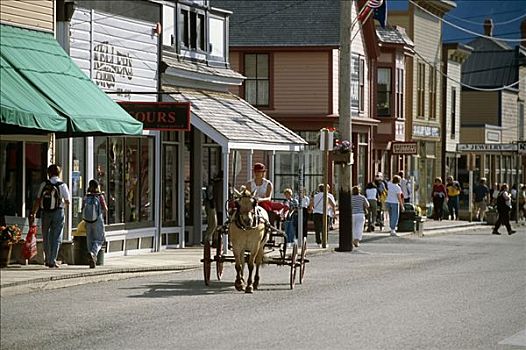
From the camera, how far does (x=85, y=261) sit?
→ 76.9 ft

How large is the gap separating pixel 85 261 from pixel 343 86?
31.5ft

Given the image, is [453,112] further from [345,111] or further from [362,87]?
[345,111]

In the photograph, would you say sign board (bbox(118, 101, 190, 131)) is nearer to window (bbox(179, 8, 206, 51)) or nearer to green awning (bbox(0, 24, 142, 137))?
green awning (bbox(0, 24, 142, 137))

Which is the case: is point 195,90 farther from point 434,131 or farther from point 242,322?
point 434,131

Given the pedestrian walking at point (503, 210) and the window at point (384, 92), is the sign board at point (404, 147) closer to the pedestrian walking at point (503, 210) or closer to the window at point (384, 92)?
the window at point (384, 92)

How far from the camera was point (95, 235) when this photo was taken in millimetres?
23094

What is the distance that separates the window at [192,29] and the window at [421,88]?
25250 millimetres

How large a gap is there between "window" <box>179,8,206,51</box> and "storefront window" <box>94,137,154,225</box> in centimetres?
362

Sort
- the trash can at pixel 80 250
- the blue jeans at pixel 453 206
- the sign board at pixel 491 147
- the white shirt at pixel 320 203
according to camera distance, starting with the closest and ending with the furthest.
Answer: the trash can at pixel 80 250 < the white shirt at pixel 320 203 < the sign board at pixel 491 147 < the blue jeans at pixel 453 206

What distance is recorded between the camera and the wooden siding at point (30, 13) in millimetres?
22594

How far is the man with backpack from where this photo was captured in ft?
73.3

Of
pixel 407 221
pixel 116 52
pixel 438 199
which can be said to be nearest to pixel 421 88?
pixel 438 199

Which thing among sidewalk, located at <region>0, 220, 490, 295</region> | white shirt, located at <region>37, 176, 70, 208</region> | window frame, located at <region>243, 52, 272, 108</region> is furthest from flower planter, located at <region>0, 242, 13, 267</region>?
window frame, located at <region>243, 52, 272, 108</region>

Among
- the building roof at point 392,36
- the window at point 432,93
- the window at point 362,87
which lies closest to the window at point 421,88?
the window at point 432,93
